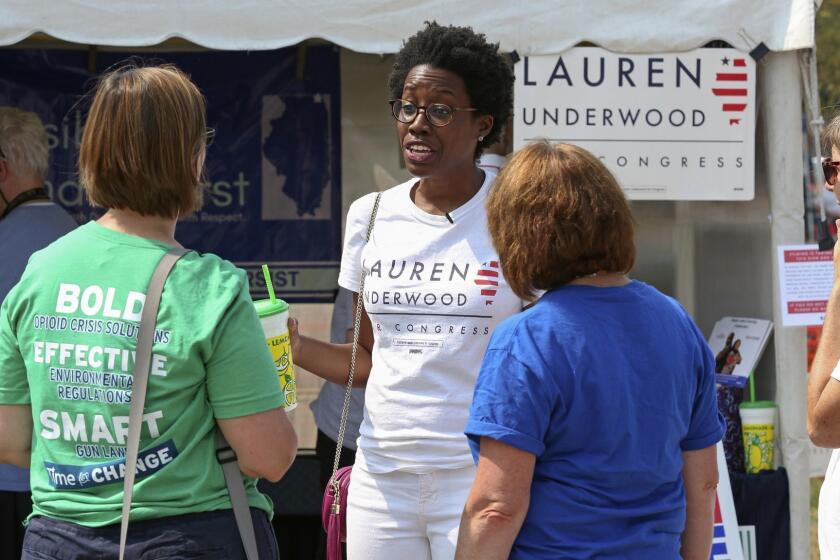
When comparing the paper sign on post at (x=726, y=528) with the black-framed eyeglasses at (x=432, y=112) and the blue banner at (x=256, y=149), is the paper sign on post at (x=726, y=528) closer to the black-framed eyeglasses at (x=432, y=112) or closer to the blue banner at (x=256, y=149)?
the black-framed eyeglasses at (x=432, y=112)

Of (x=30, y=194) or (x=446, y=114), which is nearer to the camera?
(x=446, y=114)

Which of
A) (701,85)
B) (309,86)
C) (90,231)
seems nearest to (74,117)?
(309,86)

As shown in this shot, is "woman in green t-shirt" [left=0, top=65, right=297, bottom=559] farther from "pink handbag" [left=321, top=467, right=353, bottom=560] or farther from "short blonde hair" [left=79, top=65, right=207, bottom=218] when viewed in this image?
"pink handbag" [left=321, top=467, right=353, bottom=560]

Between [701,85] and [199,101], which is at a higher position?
[701,85]

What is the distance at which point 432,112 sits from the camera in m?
2.73

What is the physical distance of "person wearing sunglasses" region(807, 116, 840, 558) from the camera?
2105 millimetres

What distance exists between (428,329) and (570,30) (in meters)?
1.72

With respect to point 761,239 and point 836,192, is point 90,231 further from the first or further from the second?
point 761,239

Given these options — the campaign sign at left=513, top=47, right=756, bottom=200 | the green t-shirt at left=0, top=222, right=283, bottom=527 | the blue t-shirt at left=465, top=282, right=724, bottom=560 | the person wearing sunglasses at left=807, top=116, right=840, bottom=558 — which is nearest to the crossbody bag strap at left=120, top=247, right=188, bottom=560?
the green t-shirt at left=0, top=222, right=283, bottom=527

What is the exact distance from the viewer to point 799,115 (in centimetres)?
404

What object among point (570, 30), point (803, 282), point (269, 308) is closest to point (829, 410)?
point (269, 308)

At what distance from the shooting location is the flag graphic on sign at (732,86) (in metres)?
3.97

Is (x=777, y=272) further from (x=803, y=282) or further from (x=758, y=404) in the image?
(x=758, y=404)

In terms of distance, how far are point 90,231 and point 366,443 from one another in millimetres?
960
